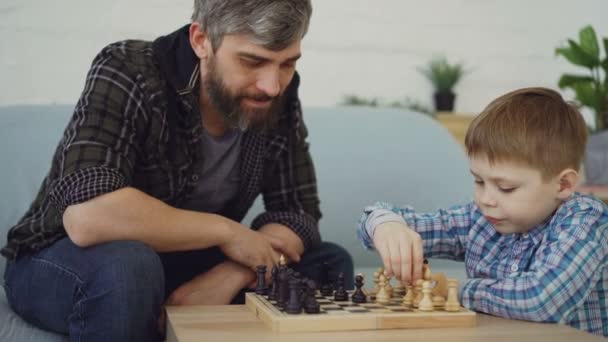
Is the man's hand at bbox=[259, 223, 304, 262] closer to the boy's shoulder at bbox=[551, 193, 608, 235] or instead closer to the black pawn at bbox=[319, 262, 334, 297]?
the black pawn at bbox=[319, 262, 334, 297]

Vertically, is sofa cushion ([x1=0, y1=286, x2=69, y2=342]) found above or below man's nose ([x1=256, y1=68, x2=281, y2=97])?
below

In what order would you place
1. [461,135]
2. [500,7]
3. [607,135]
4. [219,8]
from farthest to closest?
1. [500,7]
2. [461,135]
3. [607,135]
4. [219,8]

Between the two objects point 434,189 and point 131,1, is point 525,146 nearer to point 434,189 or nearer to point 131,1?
point 434,189

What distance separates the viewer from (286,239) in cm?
185

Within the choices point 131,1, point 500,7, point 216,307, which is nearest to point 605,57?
point 500,7

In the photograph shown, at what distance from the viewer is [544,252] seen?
1.43m

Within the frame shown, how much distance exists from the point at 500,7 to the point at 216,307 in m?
3.96

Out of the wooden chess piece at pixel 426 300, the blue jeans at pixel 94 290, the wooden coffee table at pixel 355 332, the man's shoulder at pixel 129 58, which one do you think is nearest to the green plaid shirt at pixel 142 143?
the man's shoulder at pixel 129 58

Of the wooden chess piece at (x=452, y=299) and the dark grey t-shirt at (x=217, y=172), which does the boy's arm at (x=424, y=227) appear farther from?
the dark grey t-shirt at (x=217, y=172)

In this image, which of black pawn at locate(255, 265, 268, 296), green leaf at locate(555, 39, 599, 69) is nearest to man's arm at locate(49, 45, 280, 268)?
black pawn at locate(255, 265, 268, 296)

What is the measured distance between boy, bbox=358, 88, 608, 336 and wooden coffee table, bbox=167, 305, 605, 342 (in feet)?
0.18

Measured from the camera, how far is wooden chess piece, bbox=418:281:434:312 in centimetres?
133

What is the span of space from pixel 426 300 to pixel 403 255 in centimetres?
12

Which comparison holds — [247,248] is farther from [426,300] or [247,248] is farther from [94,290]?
[426,300]
